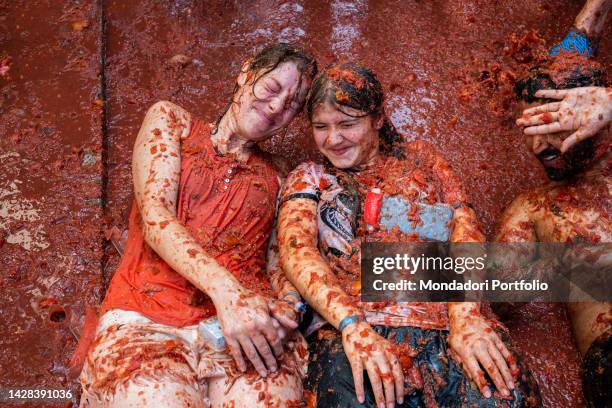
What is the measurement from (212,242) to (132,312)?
0.45 m

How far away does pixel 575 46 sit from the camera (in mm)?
3049

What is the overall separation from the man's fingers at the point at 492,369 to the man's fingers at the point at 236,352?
2.93 feet

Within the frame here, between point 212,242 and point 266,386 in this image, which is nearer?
point 266,386

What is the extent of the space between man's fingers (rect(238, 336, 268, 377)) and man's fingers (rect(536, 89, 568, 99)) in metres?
Result: 1.52

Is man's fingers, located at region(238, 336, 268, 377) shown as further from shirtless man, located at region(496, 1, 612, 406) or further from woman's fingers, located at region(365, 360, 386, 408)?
shirtless man, located at region(496, 1, 612, 406)

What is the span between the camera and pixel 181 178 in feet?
9.88

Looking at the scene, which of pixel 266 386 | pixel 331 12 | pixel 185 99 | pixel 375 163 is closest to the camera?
pixel 266 386

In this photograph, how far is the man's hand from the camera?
8.61 ft

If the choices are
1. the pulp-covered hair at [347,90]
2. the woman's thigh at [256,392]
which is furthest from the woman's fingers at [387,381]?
the pulp-covered hair at [347,90]

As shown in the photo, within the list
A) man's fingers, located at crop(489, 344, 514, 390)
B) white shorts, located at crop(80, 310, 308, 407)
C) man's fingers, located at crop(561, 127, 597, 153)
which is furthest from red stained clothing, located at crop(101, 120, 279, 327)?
man's fingers, located at crop(561, 127, 597, 153)

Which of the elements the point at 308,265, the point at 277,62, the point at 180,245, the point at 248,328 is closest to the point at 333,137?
the point at 277,62

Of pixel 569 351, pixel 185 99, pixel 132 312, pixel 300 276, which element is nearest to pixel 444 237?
pixel 300 276

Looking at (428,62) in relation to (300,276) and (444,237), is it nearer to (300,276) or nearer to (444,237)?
(444,237)

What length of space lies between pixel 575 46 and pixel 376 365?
1718mm
